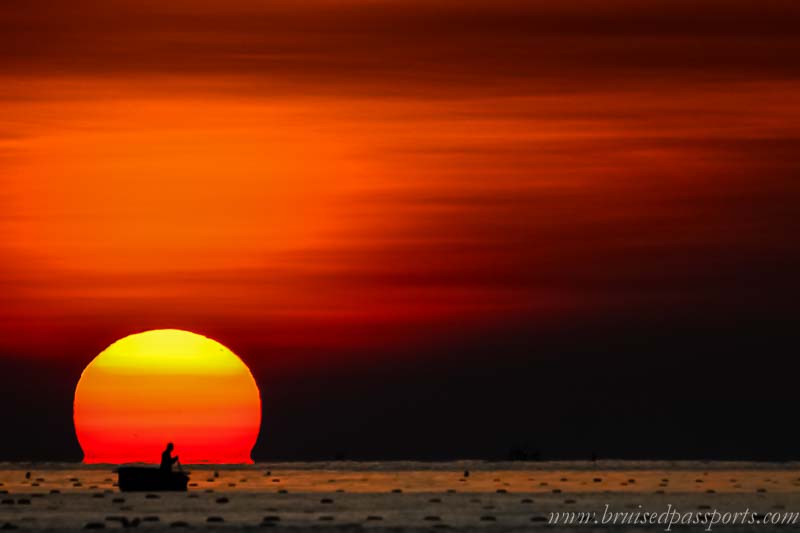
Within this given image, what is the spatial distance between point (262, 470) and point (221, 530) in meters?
80.2

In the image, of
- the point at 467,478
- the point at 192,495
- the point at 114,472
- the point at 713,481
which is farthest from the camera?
the point at 114,472

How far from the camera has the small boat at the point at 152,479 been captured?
92.4m

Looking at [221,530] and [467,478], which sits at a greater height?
[467,478]

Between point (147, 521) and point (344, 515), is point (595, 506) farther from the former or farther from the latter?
point (147, 521)

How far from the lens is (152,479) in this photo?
92.8 meters

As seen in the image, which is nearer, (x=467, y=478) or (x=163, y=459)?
(x=163, y=459)

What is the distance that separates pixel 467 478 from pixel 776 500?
41.5 meters

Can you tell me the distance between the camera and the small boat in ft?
303

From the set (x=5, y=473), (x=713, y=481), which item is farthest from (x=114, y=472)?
(x=713, y=481)

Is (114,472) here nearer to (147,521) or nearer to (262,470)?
(262,470)

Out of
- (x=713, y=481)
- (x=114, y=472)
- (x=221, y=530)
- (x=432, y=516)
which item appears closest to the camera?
(x=221, y=530)

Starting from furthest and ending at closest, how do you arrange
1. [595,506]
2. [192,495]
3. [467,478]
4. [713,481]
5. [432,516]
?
[467,478], [713,481], [192,495], [595,506], [432,516]

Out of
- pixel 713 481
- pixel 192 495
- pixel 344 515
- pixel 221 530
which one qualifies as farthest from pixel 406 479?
pixel 221 530

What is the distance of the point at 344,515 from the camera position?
81.3 metres
